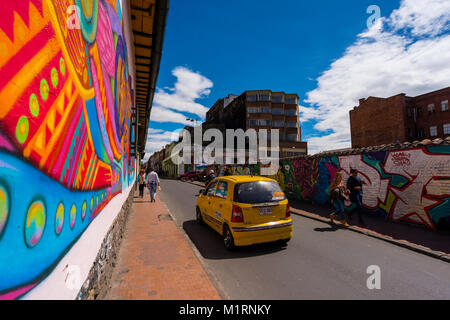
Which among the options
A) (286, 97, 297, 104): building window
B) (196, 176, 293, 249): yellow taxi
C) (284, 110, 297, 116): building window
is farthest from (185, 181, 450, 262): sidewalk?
(286, 97, 297, 104): building window

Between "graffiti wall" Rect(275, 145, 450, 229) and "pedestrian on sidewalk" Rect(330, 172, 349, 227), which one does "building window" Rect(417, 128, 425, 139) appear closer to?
"graffiti wall" Rect(275, 145, 450, 229)

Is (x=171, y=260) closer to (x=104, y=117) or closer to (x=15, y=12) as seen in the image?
(x=104, y=117)

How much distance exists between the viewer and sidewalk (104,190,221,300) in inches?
125

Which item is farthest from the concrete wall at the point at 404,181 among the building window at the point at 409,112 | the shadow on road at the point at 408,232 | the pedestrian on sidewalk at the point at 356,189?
the building window at the point at 409,112

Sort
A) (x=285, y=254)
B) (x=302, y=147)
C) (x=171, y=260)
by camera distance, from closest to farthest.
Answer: (x=171, y=260) < (x=285, y=254) < (x=302, y=147)

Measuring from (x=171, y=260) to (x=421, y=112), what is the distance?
49147 millimetres

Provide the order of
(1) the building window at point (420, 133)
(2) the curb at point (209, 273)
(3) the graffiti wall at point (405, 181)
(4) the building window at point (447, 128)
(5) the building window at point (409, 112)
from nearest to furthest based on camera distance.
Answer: (2) the curb at point (209, 273), (3) the graffiti wall at point (405, 181), (4) the building window at point (447, 128), (1) the building window at point (420, 133), (5) the building window at point (409, 112)

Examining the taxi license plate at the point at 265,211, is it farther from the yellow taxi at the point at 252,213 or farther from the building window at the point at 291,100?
the building window at the point at 291,100

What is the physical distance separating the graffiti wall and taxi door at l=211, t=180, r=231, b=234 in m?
6.27

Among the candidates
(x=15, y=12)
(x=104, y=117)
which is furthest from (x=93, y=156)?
(x=15, y=12)

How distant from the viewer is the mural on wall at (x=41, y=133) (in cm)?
123

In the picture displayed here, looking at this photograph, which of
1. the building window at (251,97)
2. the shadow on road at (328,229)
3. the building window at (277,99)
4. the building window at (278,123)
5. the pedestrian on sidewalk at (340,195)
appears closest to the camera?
the shadow on road at (328,229)

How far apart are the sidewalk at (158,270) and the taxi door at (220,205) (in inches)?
37.4

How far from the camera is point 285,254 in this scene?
4727 millimetres
